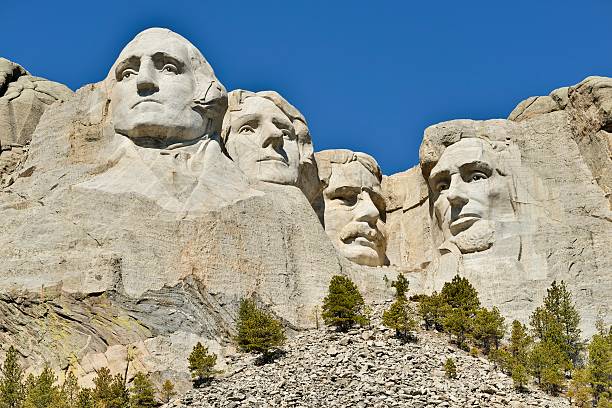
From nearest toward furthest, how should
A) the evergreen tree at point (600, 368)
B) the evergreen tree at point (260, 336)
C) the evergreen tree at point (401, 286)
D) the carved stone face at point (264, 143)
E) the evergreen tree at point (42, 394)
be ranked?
the evergreen tree at point (42, 394)
the evergreen tree at point (600, 368)
the evergreen tree at point (260, 336)
the evergreen tree at point (401, 286)
the carved stone face at point (264, 143)

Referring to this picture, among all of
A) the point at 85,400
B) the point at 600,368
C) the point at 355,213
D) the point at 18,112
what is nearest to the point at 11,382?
the point at 85,400

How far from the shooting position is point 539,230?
→ 41000 millimetres

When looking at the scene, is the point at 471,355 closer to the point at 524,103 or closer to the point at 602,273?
the point at 602,273

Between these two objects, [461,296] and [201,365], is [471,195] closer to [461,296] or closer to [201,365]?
[461,296]

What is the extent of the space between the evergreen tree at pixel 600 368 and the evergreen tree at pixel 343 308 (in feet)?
13.5

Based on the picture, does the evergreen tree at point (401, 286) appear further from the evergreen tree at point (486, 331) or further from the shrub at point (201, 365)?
the shrub at point (201, 365)

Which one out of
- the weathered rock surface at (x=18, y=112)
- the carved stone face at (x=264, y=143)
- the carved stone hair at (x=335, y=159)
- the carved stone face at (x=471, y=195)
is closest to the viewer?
the carved stone face at (x=471, y=195)

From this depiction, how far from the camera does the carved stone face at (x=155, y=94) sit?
39.5 meters

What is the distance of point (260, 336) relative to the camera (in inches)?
1422

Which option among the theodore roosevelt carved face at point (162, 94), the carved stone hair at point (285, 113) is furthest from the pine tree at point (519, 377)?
the carved stone hair at point (285, 113)

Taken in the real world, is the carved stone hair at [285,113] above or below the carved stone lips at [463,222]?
above

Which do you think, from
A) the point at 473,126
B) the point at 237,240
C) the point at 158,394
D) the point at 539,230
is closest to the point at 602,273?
the point at 539,230

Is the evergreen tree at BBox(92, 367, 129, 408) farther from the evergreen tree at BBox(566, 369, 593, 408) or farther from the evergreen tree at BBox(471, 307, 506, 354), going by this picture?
A: the evergreen tree at BBox(566, 369, 593, 408)

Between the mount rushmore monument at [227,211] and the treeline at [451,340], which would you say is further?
the mount rushmore monument at [227,211]
